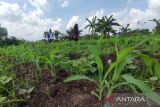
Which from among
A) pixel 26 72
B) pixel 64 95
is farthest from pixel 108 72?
pixel 26 72

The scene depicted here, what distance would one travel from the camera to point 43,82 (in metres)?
2.87

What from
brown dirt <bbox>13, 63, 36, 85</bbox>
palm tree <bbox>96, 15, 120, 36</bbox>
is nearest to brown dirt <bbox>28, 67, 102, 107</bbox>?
brown dirt <bbox>13, 63, 36, 85</bbox>

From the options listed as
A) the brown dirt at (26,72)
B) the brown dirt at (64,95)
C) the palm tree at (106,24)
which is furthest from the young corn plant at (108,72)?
the palm tree at (106,24)

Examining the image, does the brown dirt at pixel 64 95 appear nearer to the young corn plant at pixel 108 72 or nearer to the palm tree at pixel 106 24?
the young corn plant at pixel 108 72

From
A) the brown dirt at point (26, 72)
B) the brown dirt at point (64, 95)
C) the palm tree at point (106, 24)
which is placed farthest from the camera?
the palm tree at point (106, 24)

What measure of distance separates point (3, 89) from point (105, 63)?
0.96 metres

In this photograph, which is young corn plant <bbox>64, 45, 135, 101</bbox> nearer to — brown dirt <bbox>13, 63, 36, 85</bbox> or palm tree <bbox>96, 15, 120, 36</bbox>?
brown dirt <bbox>13, 63, 36, 85</bbox>

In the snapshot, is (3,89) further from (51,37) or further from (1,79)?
(51,37)

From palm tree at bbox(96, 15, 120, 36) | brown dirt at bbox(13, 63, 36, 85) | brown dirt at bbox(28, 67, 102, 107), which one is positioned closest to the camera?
brown dirt at bbox(28, 67, 102, 107)

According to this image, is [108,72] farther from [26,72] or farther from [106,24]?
[106,24]

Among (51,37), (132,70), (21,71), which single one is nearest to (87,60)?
(132,70)

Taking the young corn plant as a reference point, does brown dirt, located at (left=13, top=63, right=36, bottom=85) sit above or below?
below

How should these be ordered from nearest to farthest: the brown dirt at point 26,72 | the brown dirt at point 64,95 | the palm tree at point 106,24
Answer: the brown dirt at point 64,95, the brown dirt at point 26,72, the palm tree at point 106,24

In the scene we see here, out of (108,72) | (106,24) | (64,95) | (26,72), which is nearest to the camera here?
(108,72)
